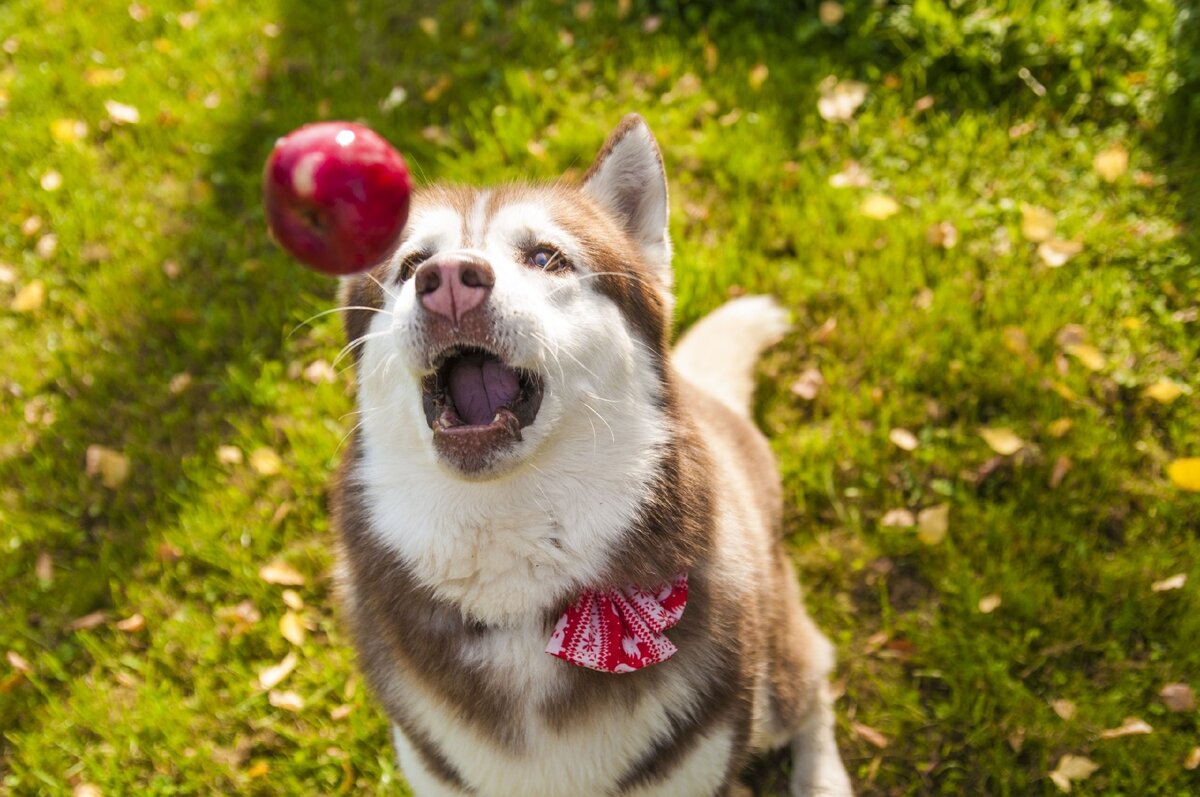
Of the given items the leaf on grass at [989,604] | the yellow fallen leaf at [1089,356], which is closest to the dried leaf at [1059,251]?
the yellow fallen leaf at [1089,356]

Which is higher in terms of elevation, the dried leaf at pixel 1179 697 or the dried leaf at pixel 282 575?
the dried leaf at pixel 1179 697

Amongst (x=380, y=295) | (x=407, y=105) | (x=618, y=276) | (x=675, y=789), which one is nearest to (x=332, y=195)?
(x=380, y=295)

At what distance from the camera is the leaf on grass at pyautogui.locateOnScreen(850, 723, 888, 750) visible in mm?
3088

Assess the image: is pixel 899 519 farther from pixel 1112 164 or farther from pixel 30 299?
pixel 30 299

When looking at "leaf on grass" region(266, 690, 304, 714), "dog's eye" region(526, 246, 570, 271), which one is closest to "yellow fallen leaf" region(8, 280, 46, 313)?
"leaf on grass" region(266, 690, 304, 714)

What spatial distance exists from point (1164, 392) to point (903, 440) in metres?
0.99

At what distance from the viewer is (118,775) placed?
10.5ft

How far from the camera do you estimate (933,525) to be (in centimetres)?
341

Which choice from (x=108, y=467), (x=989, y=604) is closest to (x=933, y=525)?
(x=989, y=604)

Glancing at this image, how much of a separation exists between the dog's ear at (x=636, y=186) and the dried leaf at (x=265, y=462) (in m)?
1.98

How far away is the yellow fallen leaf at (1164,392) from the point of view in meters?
3.53

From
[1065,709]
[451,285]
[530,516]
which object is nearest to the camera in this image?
[451,285]

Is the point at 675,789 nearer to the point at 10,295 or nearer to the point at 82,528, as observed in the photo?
the point at 82,528

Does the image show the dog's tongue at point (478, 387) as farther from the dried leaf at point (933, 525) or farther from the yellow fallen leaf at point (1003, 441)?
the yellow fallen leaf at point (1003, 441)
